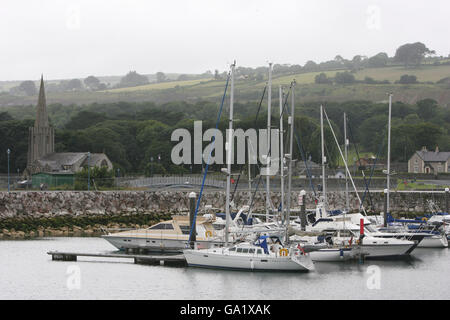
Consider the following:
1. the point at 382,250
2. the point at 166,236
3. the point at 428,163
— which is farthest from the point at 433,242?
the point at 428,163

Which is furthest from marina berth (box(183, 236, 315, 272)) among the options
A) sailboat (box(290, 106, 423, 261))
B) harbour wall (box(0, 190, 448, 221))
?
harbour wall (box(0, 190, 448, 221))

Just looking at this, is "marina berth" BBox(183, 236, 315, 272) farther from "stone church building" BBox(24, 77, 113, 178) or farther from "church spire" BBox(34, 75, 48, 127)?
"church spire" BBox(34, 75, 48, 127)

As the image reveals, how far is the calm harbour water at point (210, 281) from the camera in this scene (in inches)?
1503

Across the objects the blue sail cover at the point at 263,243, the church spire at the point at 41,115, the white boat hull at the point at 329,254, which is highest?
the church spire at the point at 41,115

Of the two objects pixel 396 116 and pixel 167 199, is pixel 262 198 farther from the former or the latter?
pixel 396 116

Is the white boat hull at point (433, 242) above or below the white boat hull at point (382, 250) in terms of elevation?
below

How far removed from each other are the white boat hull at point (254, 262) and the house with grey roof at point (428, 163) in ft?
289

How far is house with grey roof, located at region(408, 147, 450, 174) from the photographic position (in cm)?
12731

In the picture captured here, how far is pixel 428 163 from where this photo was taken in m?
127

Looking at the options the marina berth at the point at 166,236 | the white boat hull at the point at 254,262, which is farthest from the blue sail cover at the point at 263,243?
the marina berth at the point at 166,236

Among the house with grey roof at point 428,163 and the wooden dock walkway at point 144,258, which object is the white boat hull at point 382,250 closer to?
the wooden dock walkway at point 144,258
